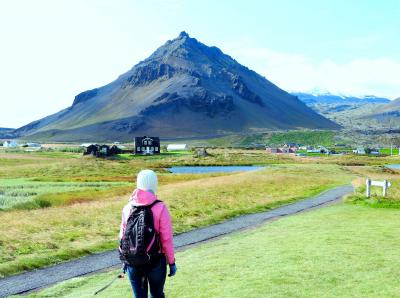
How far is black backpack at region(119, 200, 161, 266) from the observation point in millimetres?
10328

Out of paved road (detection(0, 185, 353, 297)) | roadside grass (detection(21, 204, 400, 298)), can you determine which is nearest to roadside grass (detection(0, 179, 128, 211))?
paved road (detection(0, 185, 353, 297))

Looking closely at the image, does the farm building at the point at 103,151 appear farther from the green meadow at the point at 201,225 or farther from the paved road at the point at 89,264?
the paved road at the point at 89,264

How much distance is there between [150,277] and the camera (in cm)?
1053

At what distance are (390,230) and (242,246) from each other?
8.44 meters

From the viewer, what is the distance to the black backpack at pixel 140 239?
33.9ft

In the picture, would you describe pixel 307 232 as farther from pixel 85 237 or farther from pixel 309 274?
pixel 85 237

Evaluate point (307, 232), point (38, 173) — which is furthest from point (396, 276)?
point (38, 173)

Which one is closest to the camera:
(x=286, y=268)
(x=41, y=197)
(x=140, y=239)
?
(x=140, y=239)

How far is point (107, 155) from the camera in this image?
187125 mm

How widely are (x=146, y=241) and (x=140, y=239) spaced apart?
133 mm

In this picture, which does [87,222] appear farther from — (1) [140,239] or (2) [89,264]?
(1) [140,239]

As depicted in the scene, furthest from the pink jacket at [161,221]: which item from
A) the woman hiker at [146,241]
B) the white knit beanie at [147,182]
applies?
the white knit beanie at [147,182]

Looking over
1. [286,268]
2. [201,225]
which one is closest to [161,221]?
[286,268]

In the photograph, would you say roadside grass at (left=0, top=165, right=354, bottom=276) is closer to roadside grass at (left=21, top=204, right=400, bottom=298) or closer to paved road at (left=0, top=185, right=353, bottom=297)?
paved road at (left=0, top=185, right=353, bottom=297)
